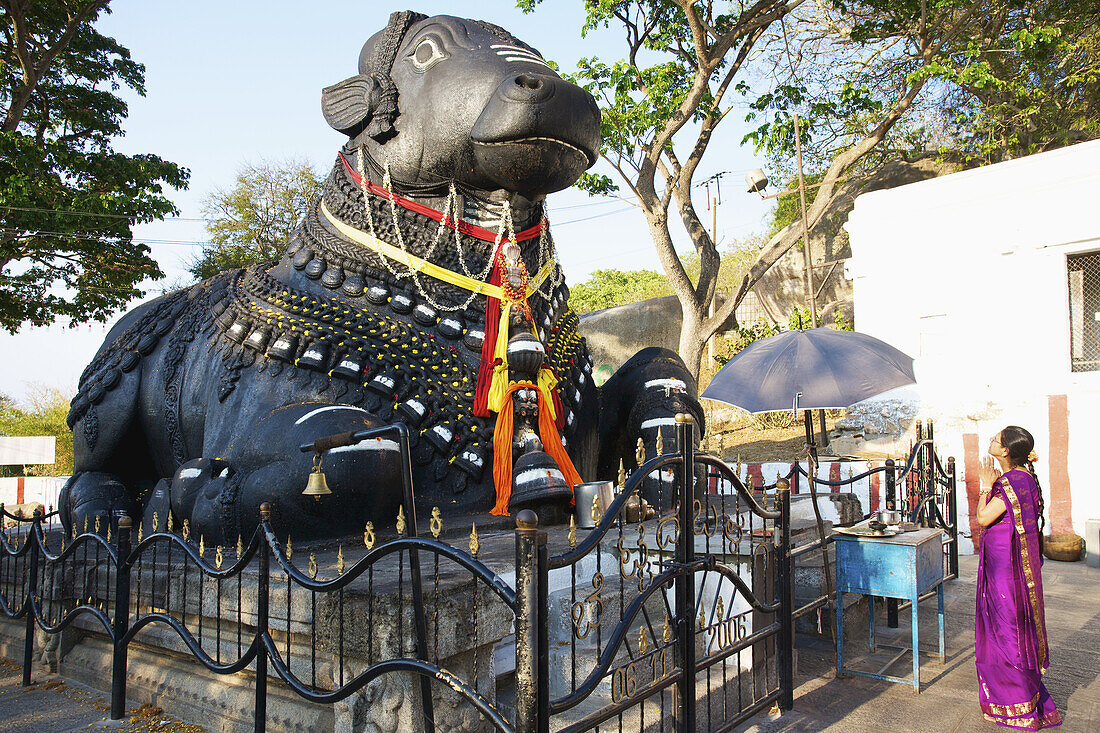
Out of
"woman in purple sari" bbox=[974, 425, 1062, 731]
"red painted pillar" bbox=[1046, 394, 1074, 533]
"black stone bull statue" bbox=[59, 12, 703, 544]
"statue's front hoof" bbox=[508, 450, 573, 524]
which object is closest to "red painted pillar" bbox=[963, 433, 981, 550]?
"red painted pillar" bbox=[1046, 394, 1074, 533]

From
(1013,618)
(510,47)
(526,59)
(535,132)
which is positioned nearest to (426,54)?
(510,47)

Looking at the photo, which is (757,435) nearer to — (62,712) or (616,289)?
(62,712)

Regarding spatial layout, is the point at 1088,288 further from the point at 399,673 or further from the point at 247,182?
the point at 247,182

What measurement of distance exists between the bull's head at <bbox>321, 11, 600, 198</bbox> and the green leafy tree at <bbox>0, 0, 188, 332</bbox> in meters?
10.6

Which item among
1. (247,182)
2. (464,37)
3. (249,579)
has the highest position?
(247,182)

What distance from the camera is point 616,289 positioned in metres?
43.4

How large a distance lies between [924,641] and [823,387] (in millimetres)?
1985

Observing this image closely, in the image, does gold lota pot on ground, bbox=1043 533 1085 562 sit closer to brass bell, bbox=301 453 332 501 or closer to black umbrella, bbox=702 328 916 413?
black umbrella, bbox=702 328 916 413

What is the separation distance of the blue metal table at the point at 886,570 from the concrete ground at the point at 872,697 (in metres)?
0.16

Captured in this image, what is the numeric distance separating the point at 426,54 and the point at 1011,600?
4211mm

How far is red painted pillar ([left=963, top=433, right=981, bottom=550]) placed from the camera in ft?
30.9

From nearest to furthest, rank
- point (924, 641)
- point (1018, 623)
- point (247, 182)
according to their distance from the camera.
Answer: point (1018, 623)
point (924, 641)
point (247, 182)

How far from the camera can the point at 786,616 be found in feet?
12.7

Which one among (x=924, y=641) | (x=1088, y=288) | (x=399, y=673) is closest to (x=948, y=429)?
(x=1088, y=288)
